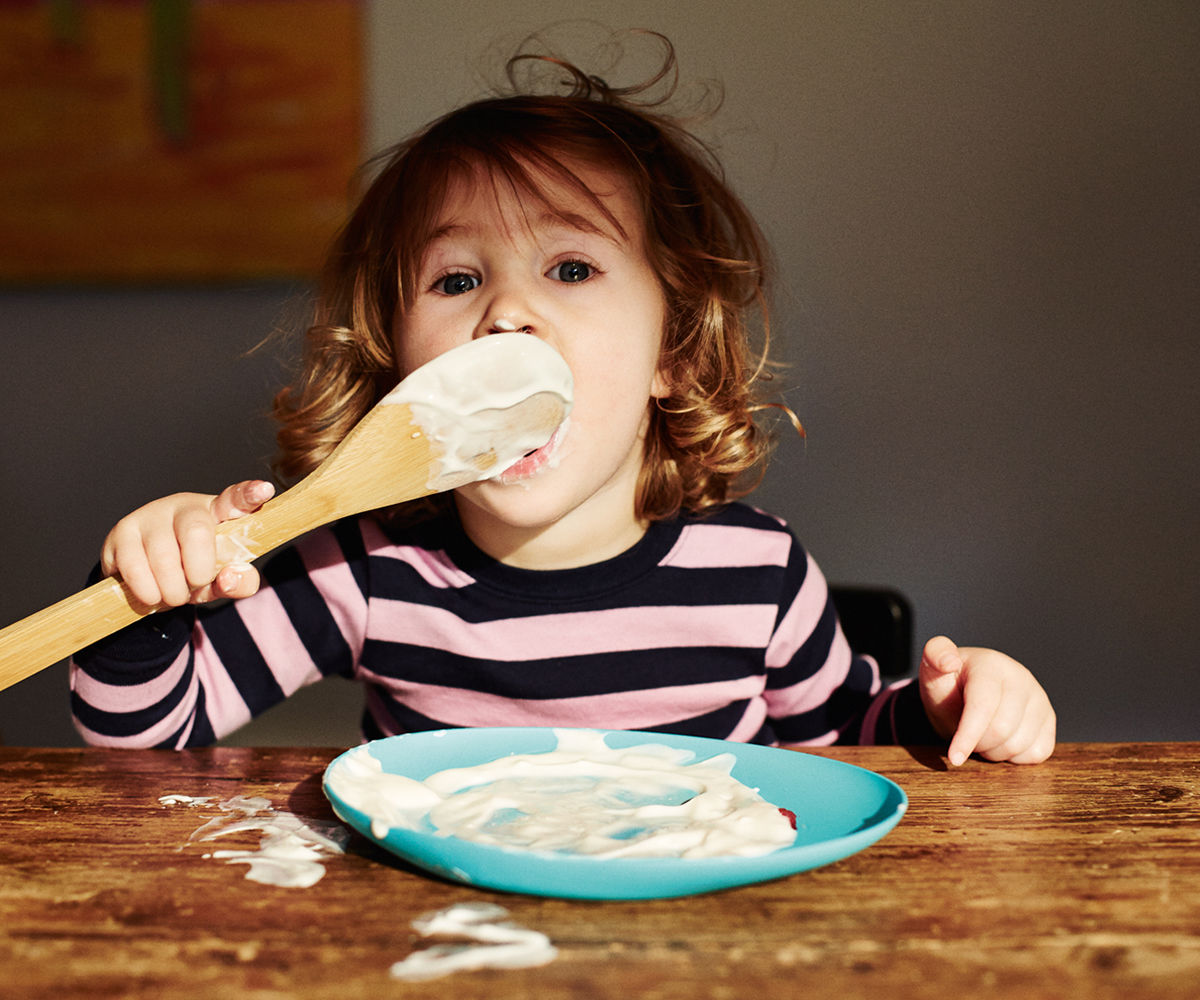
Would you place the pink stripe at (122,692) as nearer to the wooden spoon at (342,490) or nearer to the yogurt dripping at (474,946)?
the wooden spoon at (342,490)

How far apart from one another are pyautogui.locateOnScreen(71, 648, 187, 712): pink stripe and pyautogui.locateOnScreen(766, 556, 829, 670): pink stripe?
58 cm

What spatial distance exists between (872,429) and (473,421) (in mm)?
1442

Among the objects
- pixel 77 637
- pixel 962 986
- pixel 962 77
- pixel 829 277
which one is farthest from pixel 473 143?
pixel 962 77

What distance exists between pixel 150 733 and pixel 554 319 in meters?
0.51

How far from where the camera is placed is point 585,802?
0.65m

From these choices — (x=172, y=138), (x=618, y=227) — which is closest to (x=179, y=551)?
(x=618, y=227)

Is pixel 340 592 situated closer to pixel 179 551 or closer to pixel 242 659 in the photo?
pixel 242 659

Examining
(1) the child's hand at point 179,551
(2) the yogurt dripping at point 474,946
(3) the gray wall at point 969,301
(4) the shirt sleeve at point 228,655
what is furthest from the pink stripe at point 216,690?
(3) the gray wall at point 969,301

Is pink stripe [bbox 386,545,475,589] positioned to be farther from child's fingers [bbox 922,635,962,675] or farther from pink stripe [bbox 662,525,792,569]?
child's fingers [bbox 922,635,962,675]

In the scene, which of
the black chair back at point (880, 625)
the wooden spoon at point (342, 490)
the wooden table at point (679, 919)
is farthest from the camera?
the black chair back at point (880, 625)

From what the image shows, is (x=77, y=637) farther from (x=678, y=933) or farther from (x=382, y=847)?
(x=678, y=933)

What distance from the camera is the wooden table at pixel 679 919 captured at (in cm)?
43

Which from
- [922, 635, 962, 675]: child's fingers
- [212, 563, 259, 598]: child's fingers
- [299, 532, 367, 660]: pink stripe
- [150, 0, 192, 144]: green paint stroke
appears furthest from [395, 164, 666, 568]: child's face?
[150, 0, 192, 144]: green paint stroke

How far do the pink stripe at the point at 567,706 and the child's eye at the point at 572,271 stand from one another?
0.40 m
